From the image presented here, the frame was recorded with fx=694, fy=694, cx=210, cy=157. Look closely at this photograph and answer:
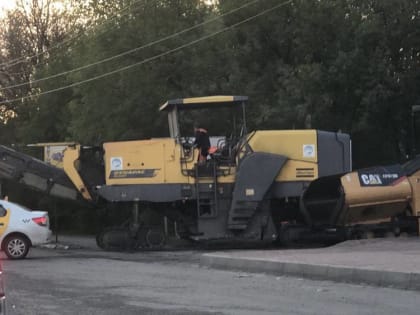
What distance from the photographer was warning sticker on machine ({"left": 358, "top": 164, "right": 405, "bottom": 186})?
1925 cm

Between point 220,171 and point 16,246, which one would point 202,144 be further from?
point 16,246

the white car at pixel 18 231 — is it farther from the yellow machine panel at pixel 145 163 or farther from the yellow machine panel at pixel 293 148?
the yellow machine panel at pixel 293 148

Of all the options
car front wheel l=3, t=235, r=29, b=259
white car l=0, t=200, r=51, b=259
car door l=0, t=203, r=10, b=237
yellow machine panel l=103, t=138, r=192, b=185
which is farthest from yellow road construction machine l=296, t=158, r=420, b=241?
car door l=0, t=203, r=10, b=237

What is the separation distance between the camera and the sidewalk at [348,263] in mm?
11440

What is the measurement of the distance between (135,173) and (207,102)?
2.85 metres

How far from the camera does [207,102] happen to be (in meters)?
19.5

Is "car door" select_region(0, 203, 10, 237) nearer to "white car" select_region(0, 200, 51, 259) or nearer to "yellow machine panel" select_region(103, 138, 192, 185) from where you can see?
"white car" select_region(0, 200, 51, 259)

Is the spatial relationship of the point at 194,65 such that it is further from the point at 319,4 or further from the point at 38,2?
the point at 38,2

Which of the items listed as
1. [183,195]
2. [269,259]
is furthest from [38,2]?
[269,259]

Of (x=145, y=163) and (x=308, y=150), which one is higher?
(x=308, y=150)

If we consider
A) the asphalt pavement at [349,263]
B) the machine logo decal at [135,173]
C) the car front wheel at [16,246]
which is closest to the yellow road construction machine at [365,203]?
the asphalt pavement at [349,263]

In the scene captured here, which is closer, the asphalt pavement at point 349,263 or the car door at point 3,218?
the asphalt pavement at point 349,263

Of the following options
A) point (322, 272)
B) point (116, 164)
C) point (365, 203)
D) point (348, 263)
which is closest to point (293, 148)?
point (365, 203)

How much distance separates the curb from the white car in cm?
496
